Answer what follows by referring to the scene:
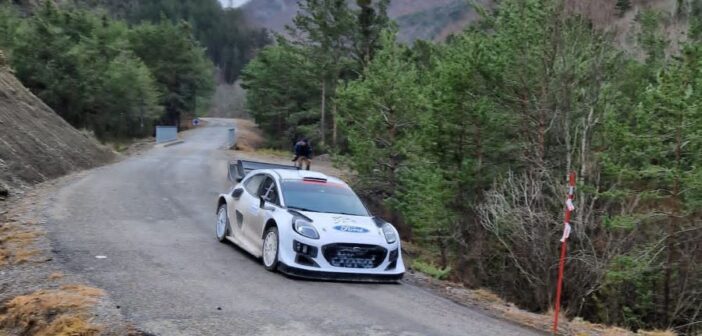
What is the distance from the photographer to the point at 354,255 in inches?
413

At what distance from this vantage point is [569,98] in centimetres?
1945

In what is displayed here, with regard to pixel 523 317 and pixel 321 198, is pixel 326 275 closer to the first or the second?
pixel 321 198

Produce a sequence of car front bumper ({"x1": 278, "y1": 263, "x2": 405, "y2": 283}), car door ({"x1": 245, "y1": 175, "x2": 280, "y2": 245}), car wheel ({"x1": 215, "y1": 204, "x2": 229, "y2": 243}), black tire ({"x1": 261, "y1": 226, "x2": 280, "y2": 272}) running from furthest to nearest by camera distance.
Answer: car wheel ({"x1": 215, "y1": 204, "x2": 229, "y2": 243})
car door ({"x1": 245, "y1": 175, "x2": 280, "y2": 245})
black tire ({"x1": 261, "y1": 226, "x2": 280, "y2": 272})
car front bumper ({"x1": 278, "y1": 263, "x2": 405, "y2": 283})

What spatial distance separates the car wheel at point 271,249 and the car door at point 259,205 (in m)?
0.33

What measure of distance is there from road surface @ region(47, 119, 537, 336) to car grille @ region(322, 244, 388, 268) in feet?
1.09

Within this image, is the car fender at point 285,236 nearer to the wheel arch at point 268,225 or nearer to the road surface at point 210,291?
the wheel arch at point 268,225

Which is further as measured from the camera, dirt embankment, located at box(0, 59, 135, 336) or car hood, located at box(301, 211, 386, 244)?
car hood, located at box(301, 211, 386, 244)

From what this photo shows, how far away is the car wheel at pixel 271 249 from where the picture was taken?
1056 cm

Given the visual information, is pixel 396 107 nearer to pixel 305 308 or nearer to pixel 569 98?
pixel 569 98

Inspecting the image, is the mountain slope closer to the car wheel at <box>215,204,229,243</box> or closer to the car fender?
the car wheel at <box>215,204,229,243</box>

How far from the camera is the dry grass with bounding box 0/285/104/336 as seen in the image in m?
7.16

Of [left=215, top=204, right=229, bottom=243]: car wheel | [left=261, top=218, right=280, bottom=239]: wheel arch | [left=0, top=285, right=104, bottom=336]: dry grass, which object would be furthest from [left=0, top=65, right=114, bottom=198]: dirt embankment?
[left=0, top=285, right=104, bottom=336]: dry grass

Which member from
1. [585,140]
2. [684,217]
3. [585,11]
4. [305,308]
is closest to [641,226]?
[684,217]

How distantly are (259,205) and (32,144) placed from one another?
14.6 metres
